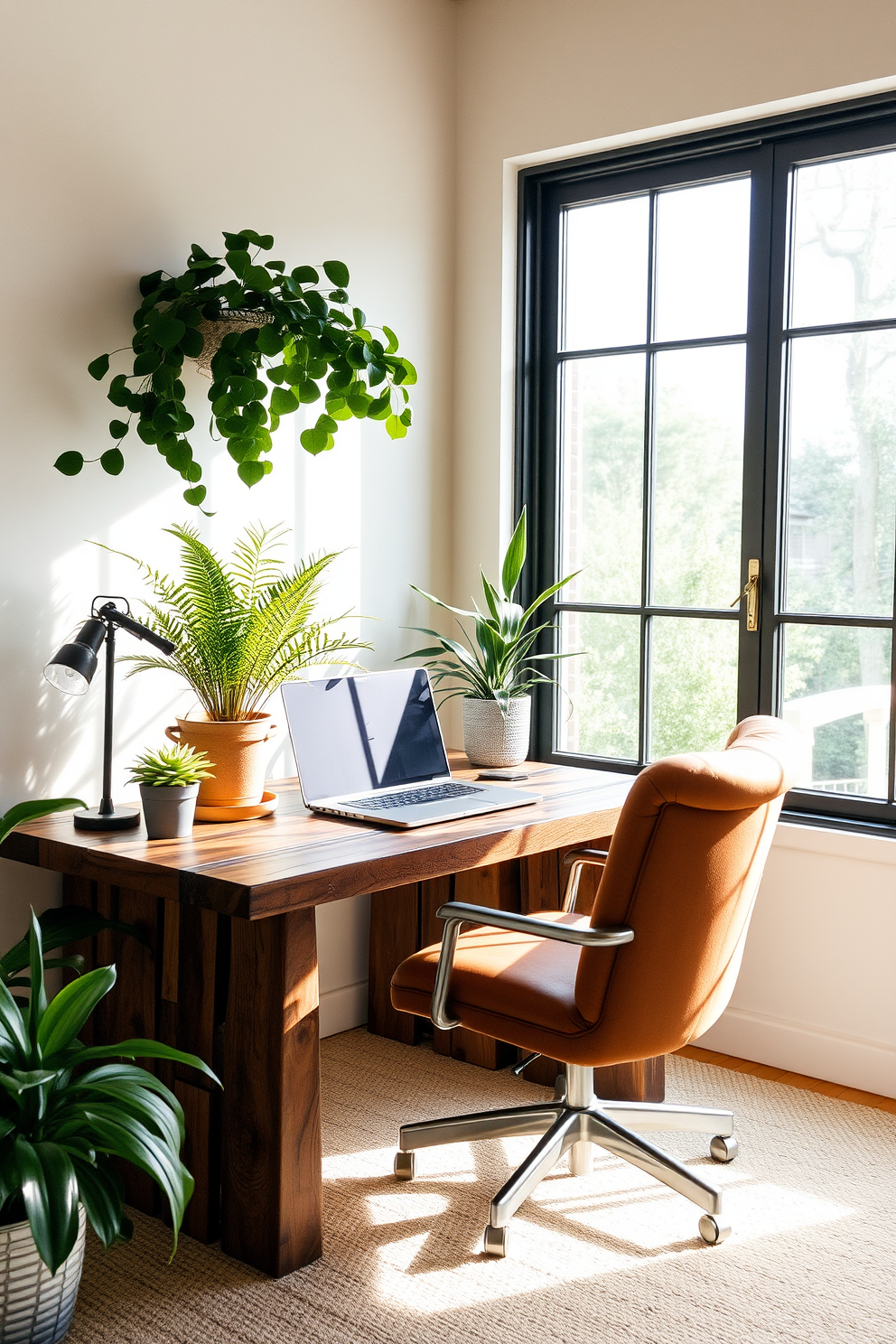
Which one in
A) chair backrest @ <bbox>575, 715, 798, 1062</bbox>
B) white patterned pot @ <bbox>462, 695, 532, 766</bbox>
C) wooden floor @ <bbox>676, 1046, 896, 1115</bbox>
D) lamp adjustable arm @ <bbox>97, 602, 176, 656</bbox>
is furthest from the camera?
white patterned pot @ <bbox>462, 695, 532, 766</bbox>

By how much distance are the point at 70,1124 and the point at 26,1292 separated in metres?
0.25

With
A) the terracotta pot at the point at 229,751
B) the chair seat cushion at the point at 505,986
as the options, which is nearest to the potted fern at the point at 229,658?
the terracotta pot at the point at 229,751

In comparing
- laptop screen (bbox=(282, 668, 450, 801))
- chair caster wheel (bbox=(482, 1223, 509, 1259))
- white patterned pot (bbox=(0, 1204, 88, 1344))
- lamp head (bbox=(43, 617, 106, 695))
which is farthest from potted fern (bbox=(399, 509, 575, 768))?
white patterned pot (bbox=(0, 1204, 88, 1344))

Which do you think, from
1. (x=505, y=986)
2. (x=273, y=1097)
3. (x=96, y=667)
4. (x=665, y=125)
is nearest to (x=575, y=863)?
(x=505, y=986)

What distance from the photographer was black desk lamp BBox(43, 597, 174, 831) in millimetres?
2133

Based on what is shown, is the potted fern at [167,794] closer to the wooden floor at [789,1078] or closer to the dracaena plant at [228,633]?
the dracaena plant at [228,633]

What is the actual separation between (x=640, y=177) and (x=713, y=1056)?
2.31 meters

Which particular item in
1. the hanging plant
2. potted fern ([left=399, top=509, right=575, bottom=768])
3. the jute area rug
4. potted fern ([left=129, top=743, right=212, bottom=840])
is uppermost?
the hanging plant

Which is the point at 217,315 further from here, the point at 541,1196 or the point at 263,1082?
the point at 541,1196

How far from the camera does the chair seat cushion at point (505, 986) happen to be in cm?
203

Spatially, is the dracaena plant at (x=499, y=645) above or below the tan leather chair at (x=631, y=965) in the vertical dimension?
above

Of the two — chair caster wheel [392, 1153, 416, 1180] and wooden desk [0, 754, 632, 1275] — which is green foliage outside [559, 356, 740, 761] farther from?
chair caster wheel [392, 1153, 416, 1180]

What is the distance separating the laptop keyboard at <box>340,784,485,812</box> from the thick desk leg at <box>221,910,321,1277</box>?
0.40m

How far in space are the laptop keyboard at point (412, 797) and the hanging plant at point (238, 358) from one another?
2.35 ft
